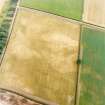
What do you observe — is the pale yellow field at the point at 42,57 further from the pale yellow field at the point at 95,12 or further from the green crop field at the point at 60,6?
the pale yellow field at the point at 95,12

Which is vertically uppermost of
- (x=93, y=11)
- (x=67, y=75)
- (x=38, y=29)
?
(x=93, y=11)

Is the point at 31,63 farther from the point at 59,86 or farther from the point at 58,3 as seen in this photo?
the point at 58,3

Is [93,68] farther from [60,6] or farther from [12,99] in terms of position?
[12,99]

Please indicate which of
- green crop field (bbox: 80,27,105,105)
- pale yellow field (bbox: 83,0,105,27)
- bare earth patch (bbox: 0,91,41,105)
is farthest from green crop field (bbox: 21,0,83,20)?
bare earth patch (bbox: 0,91,41,105)

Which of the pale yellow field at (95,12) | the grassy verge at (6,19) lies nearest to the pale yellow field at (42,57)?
the grassy verge at (6,19)

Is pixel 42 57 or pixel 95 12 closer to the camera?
pixel 42 57

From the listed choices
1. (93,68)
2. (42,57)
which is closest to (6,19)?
(42,57)

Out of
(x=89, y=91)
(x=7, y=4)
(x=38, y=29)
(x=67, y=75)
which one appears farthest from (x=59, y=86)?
(x=7, y=4)
